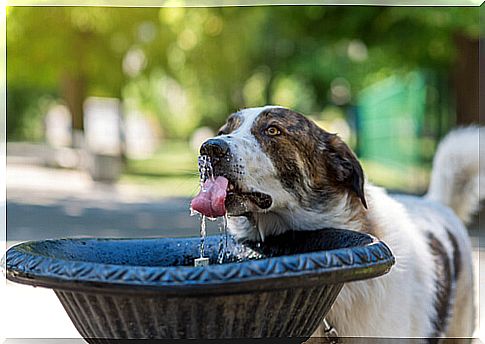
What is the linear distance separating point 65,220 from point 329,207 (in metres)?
8.83

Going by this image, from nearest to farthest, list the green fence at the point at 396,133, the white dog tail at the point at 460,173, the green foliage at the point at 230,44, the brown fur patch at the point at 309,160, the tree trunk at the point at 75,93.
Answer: the brown fur patch at the point at 309,160, the white dog tail at the point at 460,173, the green foliage at the point at 230,44, the green fence at the point at 396,133, the tree trunk at the point at 75,93

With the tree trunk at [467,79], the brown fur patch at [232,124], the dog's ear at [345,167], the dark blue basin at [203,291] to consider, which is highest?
the tree trunk at [467,79]

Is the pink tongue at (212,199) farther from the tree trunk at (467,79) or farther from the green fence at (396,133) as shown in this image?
the green fence at (396,133)

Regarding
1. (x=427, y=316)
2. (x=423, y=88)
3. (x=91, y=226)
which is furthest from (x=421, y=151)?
(x=427, y=316)

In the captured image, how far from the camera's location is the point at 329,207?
2.75 m

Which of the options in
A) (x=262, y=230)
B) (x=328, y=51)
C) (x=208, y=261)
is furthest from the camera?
(x=328, y=51)

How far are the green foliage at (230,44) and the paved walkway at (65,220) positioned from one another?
9.37 feet

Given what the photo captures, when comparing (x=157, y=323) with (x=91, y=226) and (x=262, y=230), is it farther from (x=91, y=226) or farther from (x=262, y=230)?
(x=91, y=226)

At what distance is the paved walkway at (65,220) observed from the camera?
17.3ft

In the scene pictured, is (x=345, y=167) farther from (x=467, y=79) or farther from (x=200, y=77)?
(x=200, y=77)

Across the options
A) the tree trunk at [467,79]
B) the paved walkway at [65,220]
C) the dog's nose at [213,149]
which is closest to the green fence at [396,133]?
the tree trunk at [467,79]

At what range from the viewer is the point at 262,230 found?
8.83 feet

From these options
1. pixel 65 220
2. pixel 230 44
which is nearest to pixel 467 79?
pixel 65 220

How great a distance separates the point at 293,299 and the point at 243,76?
19919 millimetres
